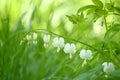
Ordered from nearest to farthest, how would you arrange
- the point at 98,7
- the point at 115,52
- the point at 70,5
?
the point at 98,7 → the point at 115,52 → the point at 70,5

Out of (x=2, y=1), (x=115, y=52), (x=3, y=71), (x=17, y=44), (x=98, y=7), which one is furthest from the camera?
(x=2, y=1)

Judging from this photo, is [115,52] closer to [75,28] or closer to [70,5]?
[75,28]

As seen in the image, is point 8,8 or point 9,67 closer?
point 9,67

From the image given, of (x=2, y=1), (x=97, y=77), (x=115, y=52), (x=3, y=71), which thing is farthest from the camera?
(x=2, y=1)

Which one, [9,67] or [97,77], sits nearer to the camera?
[97,77]

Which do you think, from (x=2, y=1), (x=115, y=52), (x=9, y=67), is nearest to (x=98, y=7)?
(x=115, y=52)

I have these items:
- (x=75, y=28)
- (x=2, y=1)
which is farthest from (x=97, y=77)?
(x=2, y=1)

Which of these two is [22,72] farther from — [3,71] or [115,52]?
[115,52]

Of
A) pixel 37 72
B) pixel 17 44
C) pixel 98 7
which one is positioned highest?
pixel 98 7

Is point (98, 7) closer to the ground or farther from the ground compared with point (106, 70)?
farther from the ground
